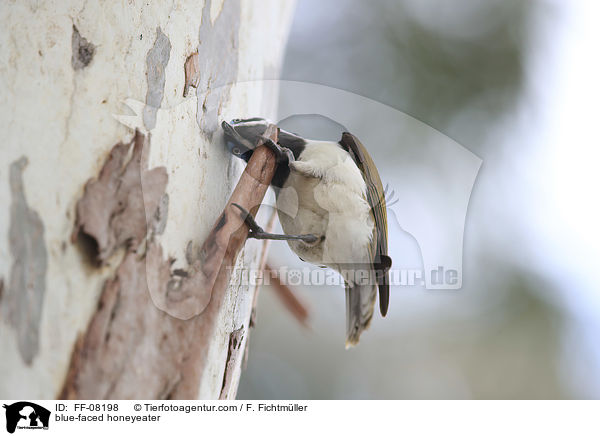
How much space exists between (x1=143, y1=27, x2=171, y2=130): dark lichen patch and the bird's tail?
0.73 metres

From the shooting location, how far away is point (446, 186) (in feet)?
3.95

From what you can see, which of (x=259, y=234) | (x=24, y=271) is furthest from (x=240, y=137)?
(x=24, y=271)

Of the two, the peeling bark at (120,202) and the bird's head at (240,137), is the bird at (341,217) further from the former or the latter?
the peeling bark at (120,202)

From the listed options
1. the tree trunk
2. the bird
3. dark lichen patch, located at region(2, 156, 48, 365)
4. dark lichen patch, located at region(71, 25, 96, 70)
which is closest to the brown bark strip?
the tree trunk

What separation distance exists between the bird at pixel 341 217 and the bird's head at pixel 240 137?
5.9 inches

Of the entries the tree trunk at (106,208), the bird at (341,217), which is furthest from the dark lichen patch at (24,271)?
the bird at (341,217)

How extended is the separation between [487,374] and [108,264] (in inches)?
135

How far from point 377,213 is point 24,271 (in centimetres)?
91

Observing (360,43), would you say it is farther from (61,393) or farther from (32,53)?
(61,393)

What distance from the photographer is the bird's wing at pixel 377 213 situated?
1.24 m

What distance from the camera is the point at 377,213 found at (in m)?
1.29

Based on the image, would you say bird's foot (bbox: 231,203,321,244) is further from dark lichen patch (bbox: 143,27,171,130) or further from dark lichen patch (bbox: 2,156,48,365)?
dark lichen patch (bbox: 2,156,48,365)

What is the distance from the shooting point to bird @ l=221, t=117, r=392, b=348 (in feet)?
4.17
